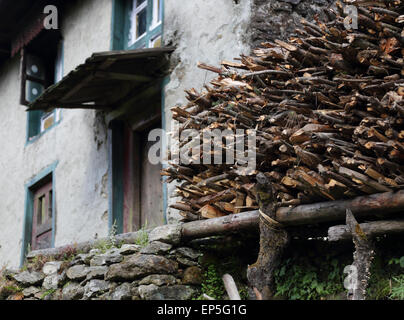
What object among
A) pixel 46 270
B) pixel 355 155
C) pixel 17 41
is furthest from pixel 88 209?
pixel 355 155

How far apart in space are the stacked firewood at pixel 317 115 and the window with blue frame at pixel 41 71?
5886mm

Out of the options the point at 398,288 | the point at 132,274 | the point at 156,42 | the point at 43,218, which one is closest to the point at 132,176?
the point at 156,42

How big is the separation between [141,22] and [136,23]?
139 mm

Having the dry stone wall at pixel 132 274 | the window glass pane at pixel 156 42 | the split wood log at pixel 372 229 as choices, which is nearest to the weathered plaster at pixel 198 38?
the window glass pane at pixel 156 42

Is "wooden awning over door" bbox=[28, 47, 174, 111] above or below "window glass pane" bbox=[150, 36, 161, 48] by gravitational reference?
below

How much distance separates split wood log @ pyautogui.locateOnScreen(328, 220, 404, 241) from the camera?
14.5 ft

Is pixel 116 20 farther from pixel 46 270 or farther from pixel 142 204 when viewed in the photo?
pixel 46 270

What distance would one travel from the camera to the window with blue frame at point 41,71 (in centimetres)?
1136

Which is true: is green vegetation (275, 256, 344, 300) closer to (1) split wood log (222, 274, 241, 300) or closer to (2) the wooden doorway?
(1) split wood log (222, 274, 241, 300)

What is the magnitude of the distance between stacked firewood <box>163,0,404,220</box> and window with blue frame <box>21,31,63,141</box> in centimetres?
589

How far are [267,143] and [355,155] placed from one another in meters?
0.95

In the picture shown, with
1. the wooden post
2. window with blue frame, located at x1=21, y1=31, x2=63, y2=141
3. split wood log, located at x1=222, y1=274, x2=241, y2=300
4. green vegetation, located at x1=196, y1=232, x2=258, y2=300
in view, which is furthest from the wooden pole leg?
window with blue frame, located at x1=21, y1=31, x2=63, y2=141

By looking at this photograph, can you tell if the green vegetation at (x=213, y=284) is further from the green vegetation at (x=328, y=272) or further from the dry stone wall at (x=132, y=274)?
the green vegetation at (x=328, y=272)

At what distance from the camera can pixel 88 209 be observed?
9.41m
